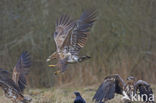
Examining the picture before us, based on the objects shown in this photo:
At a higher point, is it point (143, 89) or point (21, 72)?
point (21, 72)

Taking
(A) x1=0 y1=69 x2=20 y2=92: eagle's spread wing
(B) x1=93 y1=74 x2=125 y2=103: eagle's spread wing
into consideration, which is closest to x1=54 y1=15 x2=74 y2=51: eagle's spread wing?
(A) x1=0 y1=69 x2=20 y2=92: eagle's spread wing

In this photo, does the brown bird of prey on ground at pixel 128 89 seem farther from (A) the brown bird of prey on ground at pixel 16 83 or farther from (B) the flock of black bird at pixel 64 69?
(A) the brown bird of prey on ground at pixel 16 83

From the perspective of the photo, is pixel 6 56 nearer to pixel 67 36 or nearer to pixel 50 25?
pixel 50 25

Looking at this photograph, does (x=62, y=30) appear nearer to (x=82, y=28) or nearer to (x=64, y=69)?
(x=82, y=28)

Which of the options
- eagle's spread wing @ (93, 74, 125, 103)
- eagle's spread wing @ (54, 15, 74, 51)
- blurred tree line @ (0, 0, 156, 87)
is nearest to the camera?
eagle's spread wing @ (93, 74, 125, 103)

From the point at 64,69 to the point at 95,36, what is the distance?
427 cm

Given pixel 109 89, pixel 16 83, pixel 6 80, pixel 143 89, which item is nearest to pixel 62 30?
pixel 16 83

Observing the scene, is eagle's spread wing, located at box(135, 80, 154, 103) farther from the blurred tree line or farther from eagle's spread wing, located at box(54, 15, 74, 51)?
the blurred tree line

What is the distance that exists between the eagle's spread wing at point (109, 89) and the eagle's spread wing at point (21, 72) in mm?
1341

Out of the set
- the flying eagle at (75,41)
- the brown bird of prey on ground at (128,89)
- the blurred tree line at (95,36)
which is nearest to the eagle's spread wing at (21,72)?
the flying eagle at (75,41)

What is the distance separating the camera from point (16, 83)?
20.1 feet

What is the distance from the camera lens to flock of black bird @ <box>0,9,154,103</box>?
18.8 ft

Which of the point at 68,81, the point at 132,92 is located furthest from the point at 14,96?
the point at 68,81

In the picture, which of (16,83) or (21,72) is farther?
(21,72)
